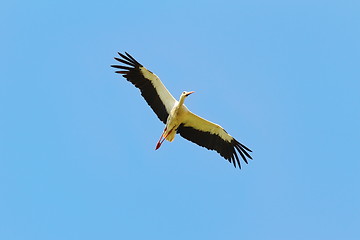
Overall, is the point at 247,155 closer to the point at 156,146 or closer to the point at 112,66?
the point at 156,146

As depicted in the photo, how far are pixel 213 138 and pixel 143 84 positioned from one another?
122 inches

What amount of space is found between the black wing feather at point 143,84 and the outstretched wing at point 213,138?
86 cm

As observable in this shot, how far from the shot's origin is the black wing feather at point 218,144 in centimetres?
2891

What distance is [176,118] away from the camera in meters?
28.0

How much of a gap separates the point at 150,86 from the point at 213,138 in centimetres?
288

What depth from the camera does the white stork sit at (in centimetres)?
2783

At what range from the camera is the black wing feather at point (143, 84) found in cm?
2775

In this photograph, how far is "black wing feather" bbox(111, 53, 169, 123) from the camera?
91.0ft

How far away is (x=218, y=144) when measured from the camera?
29.1 metres

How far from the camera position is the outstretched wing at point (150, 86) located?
91.1ft

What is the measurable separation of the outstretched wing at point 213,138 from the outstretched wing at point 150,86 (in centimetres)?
83

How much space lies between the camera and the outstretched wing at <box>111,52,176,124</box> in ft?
91.1

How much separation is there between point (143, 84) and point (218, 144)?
11.0 ft

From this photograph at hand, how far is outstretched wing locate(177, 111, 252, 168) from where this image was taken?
28672 millimetres
